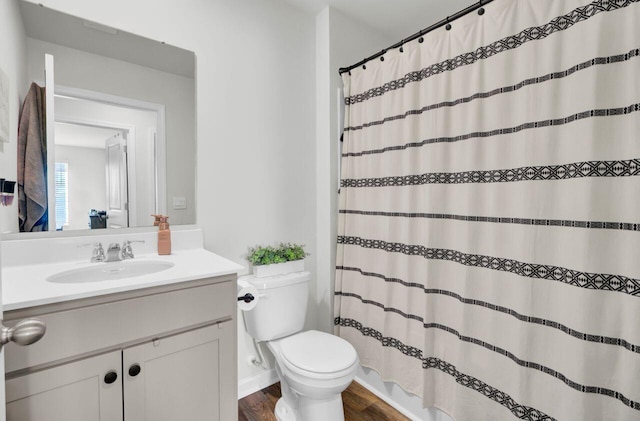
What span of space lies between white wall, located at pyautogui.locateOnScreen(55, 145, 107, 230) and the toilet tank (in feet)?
2.67

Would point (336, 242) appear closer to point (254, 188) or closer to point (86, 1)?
point (254, 188)

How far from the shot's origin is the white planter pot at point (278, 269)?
177cm

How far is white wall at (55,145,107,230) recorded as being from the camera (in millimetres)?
1391

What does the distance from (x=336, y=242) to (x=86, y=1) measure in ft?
5.91

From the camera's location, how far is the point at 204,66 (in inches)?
66.7

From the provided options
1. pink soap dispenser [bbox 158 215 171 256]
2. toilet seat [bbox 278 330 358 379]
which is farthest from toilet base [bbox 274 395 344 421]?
pink soap dispenser [bbox 158 215 171 256]

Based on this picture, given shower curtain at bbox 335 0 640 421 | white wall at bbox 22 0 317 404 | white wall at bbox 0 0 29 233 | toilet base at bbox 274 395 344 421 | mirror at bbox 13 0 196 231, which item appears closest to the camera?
shower curtain at bbox 335 0 640 421

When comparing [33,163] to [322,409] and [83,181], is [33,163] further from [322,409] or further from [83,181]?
[322,409]

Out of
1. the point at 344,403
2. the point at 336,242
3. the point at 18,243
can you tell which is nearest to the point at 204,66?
the point at 18,243

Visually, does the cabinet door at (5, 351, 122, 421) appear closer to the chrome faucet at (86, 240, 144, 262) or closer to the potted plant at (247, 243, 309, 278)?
the chrome faucet at (86, 240, 144, 262)

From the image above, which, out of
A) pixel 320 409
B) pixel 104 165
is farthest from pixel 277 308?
pixel 104 165

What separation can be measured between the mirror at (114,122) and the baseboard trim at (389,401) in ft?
4.83

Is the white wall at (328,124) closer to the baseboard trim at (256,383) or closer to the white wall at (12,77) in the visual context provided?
the baseboard trim at (256,383)

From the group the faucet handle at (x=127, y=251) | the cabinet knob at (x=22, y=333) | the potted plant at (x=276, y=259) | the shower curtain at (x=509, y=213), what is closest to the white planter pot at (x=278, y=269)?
the potted plant at (x=276, y=259)
